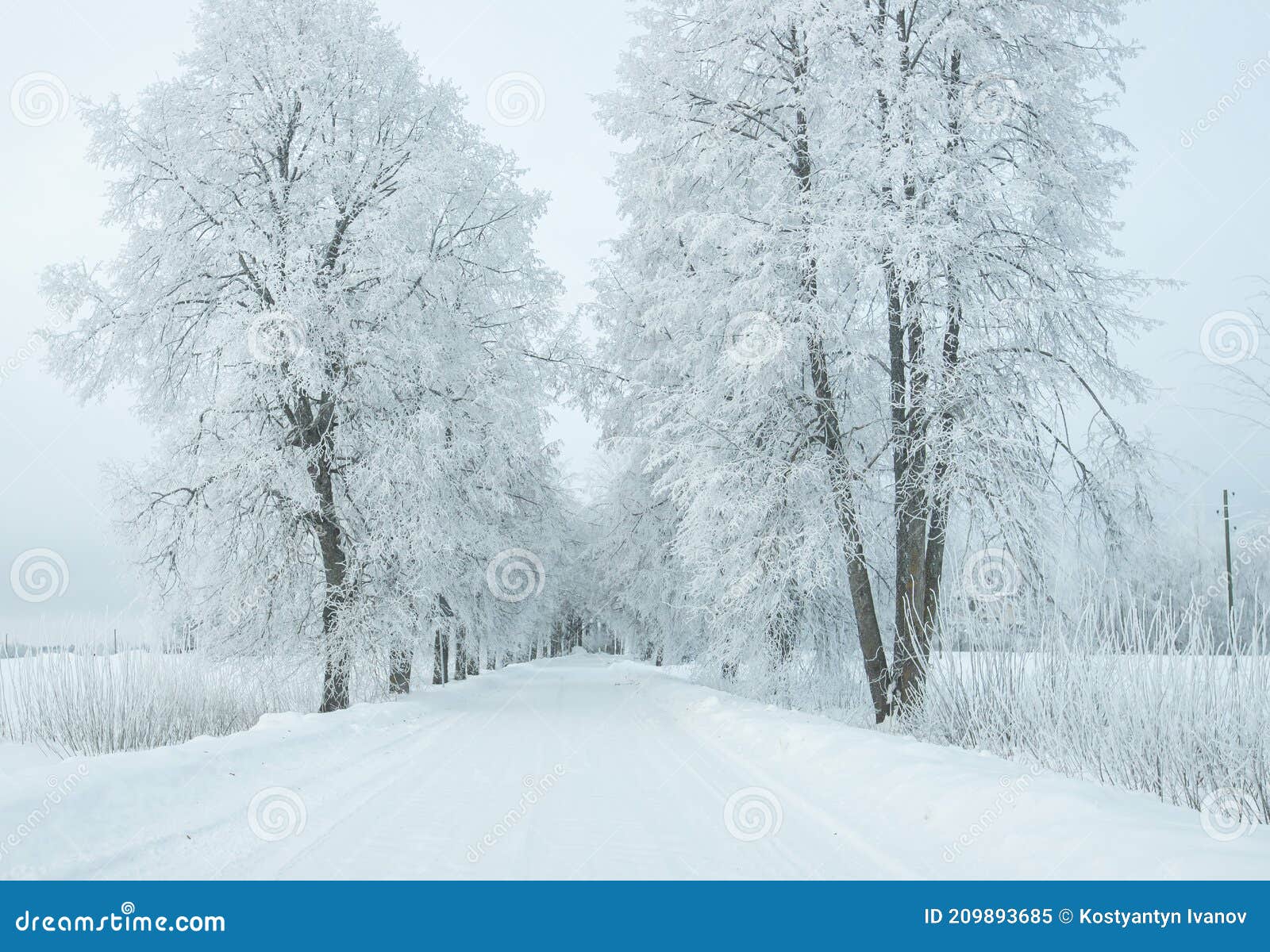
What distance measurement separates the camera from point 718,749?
8516mm

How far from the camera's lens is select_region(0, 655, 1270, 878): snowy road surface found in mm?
3811

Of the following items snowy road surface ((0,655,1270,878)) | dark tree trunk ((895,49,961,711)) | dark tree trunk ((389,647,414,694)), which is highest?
dark tree trunk ((895,49,961,711))

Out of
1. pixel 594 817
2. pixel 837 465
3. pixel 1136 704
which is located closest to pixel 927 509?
pixel 837 465

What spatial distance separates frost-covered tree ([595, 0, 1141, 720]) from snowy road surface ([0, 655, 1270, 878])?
2.37 m

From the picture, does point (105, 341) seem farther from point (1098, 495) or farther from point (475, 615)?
point (1098, 495)

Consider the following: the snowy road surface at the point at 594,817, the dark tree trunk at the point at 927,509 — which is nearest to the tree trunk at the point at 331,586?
the snowy road surface at the point at 594,817

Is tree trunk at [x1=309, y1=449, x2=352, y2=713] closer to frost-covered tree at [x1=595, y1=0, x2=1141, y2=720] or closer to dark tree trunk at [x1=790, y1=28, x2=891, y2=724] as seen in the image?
frost-covered tree at [x1=595, y1=0, x2=1141, y2=720]

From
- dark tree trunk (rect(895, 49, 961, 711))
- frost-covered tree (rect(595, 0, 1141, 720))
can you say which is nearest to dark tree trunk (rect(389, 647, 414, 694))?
frost-covered tree (rect(595, 0, 1141, 720))

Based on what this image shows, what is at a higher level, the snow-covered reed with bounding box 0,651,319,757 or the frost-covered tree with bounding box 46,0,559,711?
the frost-covered tree with bounding box 46,0,559,711

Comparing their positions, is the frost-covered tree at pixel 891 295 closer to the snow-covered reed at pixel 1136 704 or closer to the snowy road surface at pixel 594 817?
the snow-covered reed at pixel 1136 704

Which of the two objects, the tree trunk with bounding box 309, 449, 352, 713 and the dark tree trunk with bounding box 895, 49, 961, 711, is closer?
the dark tree trunk with bounding box 895, 49, 961, 711

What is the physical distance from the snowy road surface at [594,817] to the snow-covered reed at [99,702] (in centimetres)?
143

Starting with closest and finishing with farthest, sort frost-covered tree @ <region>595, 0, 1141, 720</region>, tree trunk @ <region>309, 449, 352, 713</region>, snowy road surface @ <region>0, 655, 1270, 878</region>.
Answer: snowy road surface @ <region>0, 655, 1270, 878</region>, frost-covered tree @ <region>595, 0, 1141, 720</region>, tree trunk @ <region>309, 449, 352, 713</region>

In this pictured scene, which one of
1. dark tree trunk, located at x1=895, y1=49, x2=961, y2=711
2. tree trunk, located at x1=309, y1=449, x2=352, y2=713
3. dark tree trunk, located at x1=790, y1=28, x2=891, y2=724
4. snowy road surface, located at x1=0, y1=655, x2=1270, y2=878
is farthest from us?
Result: tree trunk, located at x1=309, y1=449, x2=352, y2=713
